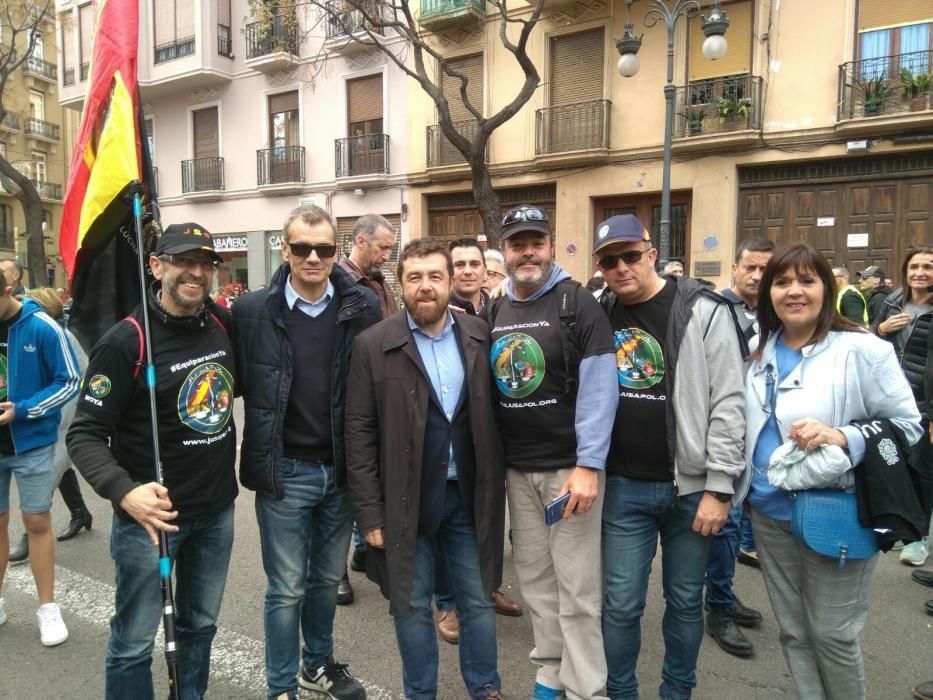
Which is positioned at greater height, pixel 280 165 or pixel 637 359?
pixel 280 165

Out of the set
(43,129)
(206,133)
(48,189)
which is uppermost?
(43,129)

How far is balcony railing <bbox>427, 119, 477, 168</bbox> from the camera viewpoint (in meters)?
16.6

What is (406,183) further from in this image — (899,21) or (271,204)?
(899,21)

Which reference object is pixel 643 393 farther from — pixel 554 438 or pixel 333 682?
pixel 333 682

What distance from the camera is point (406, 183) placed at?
1772cm

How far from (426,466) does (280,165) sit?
1883cm

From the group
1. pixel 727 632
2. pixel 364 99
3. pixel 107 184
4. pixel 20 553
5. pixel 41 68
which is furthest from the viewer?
pixel 41 68

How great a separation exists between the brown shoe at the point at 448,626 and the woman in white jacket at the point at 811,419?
177 centimetres

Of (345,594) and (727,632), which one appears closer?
(727,632)

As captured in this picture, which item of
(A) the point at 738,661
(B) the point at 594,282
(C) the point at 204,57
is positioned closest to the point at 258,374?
(A) the point at 738,661

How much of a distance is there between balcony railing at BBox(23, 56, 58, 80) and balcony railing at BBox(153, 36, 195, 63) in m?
17.5

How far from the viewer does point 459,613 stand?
283 centimetres

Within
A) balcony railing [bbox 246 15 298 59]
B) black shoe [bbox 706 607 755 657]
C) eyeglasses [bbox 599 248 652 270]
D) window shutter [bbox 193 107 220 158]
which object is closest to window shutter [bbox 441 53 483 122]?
balcony railing [bbox 246 15 298 59]

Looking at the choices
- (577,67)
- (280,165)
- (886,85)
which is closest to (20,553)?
(577,67)
